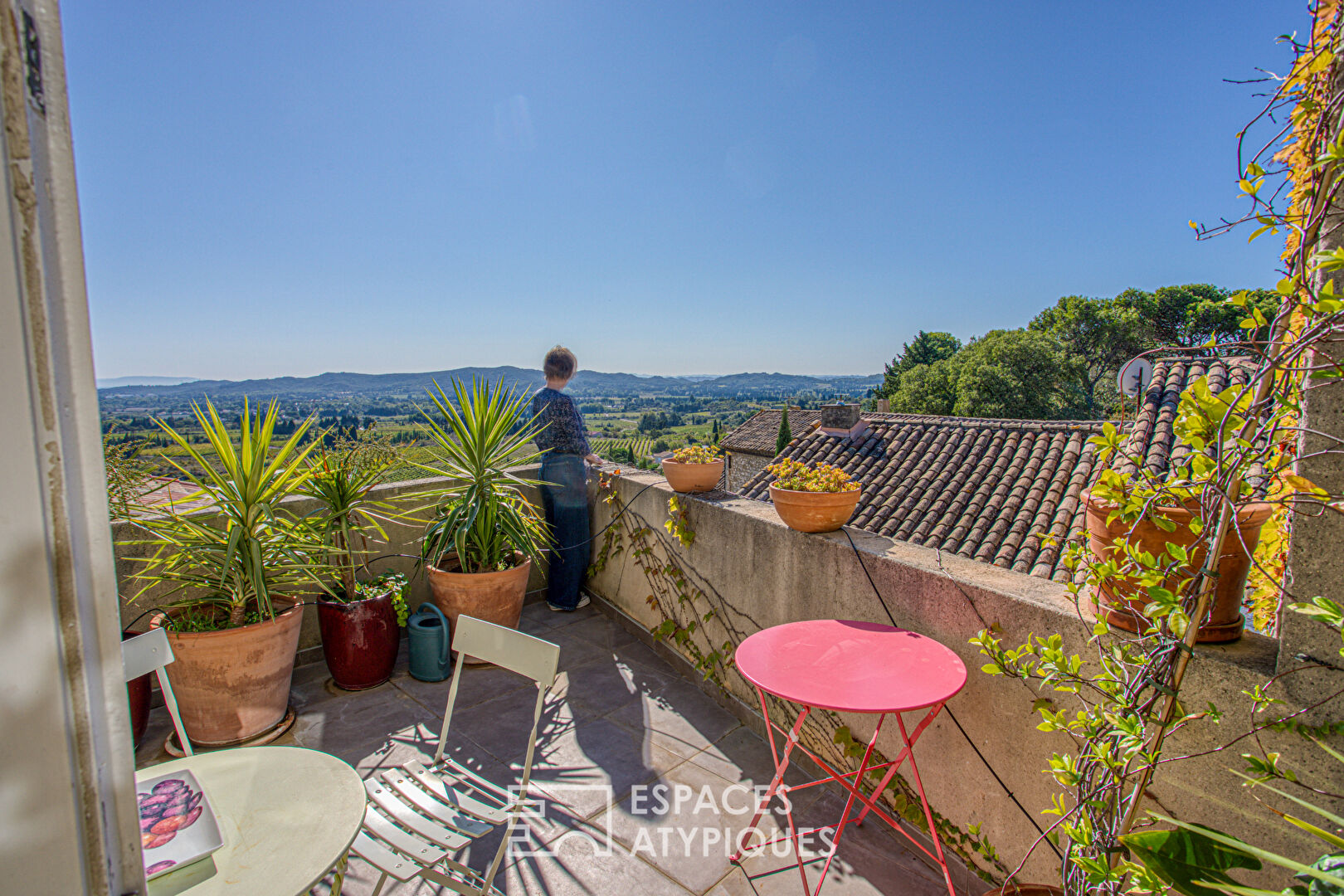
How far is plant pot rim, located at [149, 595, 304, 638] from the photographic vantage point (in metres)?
2.70

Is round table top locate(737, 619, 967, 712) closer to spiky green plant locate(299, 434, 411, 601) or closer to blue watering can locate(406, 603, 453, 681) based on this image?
blue watering can locate(406, 603, 453, 681)

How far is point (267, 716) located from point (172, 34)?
12.9ft

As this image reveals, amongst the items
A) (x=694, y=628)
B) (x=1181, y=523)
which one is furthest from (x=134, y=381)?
(x=1181, y=523)

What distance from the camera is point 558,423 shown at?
4219 millimetres

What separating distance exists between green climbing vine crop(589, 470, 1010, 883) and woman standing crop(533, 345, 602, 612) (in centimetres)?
18

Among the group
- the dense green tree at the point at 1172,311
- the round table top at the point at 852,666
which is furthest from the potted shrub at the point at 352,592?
the dense green tree at the point at 1172,311

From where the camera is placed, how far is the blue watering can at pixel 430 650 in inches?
135

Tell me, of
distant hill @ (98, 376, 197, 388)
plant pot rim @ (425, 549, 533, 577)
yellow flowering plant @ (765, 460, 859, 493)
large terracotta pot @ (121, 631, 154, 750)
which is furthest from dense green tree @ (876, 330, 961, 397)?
large terracotta pot @ (121, 631, 154, 750)

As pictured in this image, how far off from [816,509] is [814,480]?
138mm

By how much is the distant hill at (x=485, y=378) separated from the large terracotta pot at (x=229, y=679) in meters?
1.14

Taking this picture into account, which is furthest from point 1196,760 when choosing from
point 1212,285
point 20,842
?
point 1212,285

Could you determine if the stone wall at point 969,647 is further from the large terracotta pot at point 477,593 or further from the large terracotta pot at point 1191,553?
the large terracotta pot at point 477,593

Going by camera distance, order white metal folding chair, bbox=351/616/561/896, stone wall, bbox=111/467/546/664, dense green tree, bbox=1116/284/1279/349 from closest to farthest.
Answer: white metal folding chair, bbox=351/616/561/896 → stone wall, bbox=111/467/546/664 → dense green tree, bbox=1116/284/1279/349

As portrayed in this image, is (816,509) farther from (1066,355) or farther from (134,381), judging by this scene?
(1066,355)
